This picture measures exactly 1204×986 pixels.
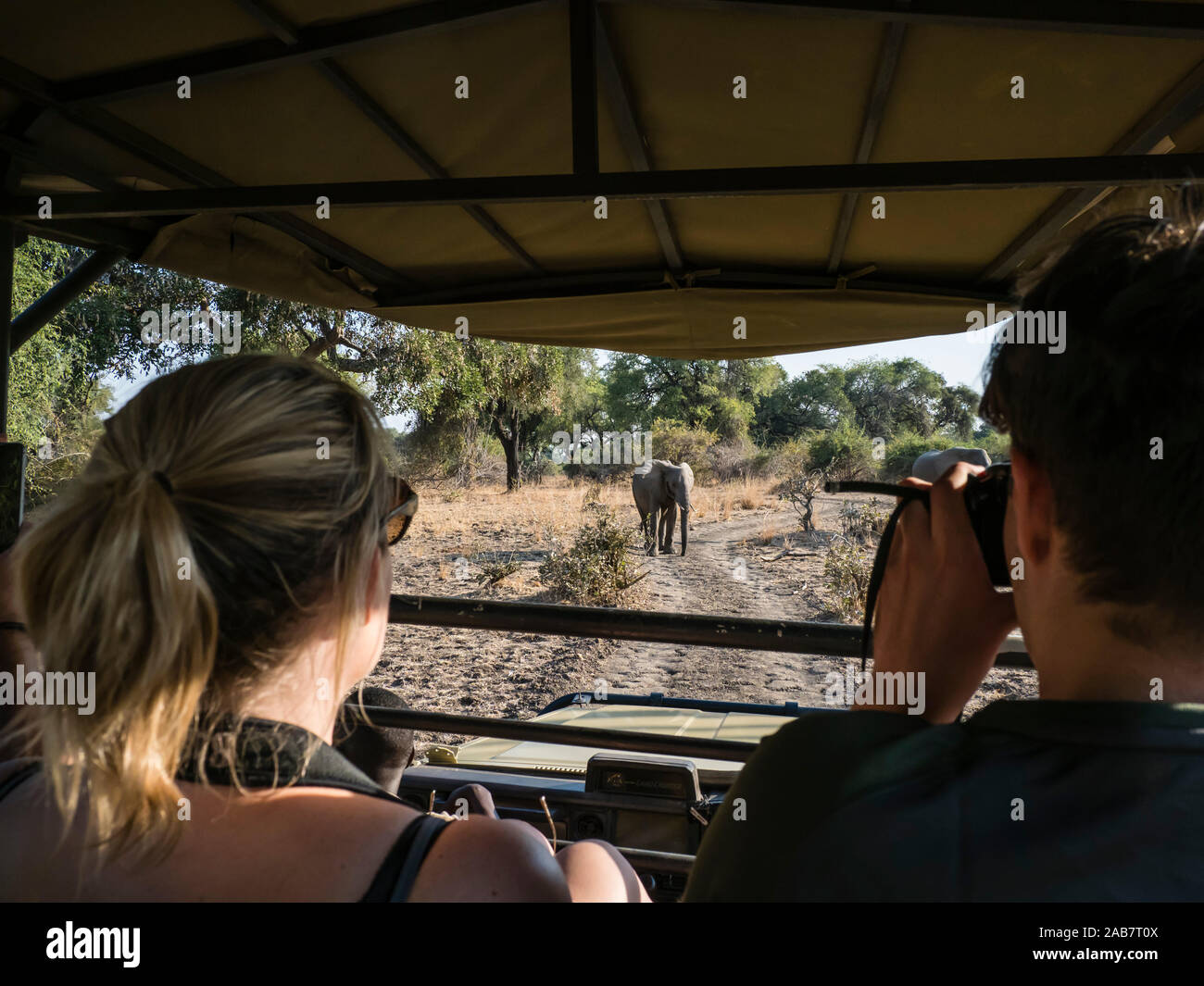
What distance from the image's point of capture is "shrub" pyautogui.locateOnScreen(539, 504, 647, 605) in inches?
490

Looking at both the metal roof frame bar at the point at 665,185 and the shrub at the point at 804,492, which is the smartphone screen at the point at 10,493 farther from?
the shrub at the point at 804,492

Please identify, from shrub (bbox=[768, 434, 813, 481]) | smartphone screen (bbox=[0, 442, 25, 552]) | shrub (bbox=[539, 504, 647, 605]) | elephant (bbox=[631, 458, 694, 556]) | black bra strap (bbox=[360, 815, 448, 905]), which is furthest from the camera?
shrub (bbox=[768, 434, 813, 481])

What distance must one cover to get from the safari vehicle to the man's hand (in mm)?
641

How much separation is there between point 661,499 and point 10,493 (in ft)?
48.0

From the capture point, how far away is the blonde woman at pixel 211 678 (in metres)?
0.78

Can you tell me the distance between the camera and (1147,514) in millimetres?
596

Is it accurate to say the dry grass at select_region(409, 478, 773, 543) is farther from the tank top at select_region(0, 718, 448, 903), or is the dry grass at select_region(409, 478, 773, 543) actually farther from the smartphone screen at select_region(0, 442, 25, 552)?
the tank top at select_region(0, 718, 448, 903)

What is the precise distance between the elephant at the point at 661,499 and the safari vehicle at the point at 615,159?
42.2 ft

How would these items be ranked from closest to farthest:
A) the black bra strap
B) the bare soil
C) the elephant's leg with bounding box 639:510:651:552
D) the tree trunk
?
the black bra strap < the bare soil < the elephant's leg with bounding box 639:510:651:552 < the tree trunk

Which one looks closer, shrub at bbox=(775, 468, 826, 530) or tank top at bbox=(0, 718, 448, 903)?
tank top at bbox=(0, 718, 448, 903)

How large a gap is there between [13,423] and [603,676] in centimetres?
924

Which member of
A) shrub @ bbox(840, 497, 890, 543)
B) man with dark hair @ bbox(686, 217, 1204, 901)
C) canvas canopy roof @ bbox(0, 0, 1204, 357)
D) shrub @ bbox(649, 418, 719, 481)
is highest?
shrub @ bbox(649, 418, 719, 481)

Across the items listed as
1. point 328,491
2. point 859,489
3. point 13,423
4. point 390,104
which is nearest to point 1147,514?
point 859,489

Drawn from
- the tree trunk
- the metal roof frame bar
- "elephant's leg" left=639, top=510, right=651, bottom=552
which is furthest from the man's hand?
the tree trunk
